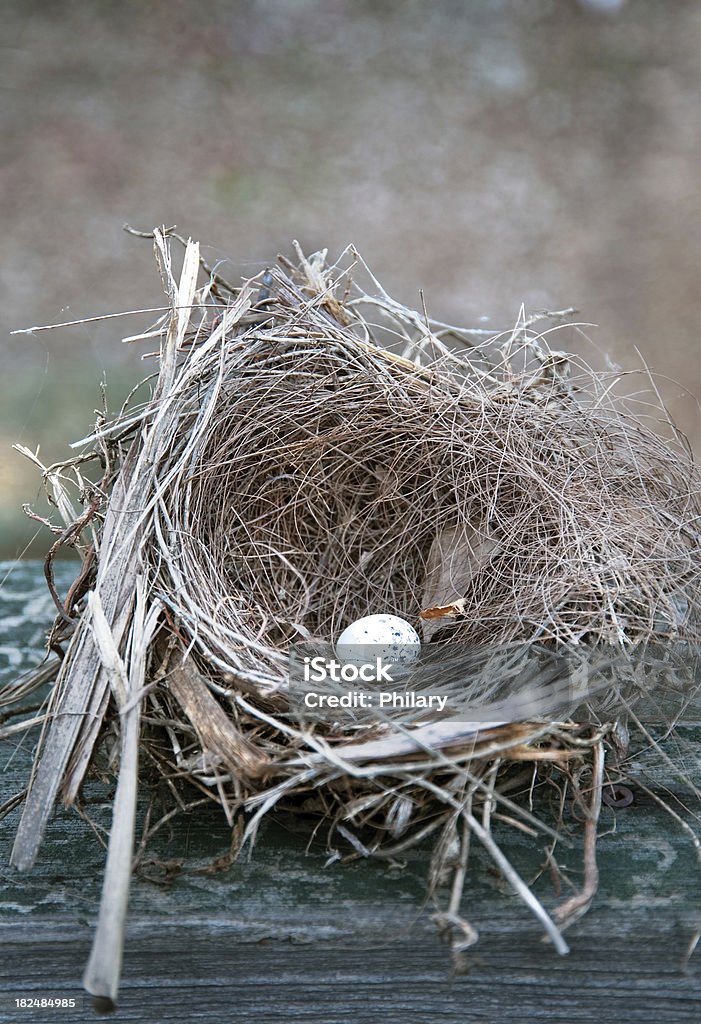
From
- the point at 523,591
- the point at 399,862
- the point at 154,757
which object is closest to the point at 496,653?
the point at 523,591

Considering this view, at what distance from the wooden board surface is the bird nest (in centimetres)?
4

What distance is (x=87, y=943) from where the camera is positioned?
29.4 inches

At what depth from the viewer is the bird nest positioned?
72 cm

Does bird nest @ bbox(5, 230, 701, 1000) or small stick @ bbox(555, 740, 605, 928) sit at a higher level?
bird nest @ bbox(5, 230, 701, 1000)

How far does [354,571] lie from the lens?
3.77 ft

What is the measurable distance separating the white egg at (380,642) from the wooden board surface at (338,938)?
22cm

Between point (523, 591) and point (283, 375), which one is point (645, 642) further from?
point (283, 375)

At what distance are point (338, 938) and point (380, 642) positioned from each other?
0.33m

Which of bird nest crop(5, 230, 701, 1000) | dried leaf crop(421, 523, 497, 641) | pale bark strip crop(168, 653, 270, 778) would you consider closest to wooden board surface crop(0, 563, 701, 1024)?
bird nest crop(5, 230, 701, 1000)

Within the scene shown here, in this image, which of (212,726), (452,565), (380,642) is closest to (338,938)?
(212,726)

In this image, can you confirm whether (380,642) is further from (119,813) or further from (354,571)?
(119,813)

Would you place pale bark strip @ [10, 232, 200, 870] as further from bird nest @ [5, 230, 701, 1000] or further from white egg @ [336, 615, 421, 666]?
white egg @ [336, 615, 421, 666]

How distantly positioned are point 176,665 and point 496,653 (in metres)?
0.33

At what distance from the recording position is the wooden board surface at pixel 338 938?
2.32ft
